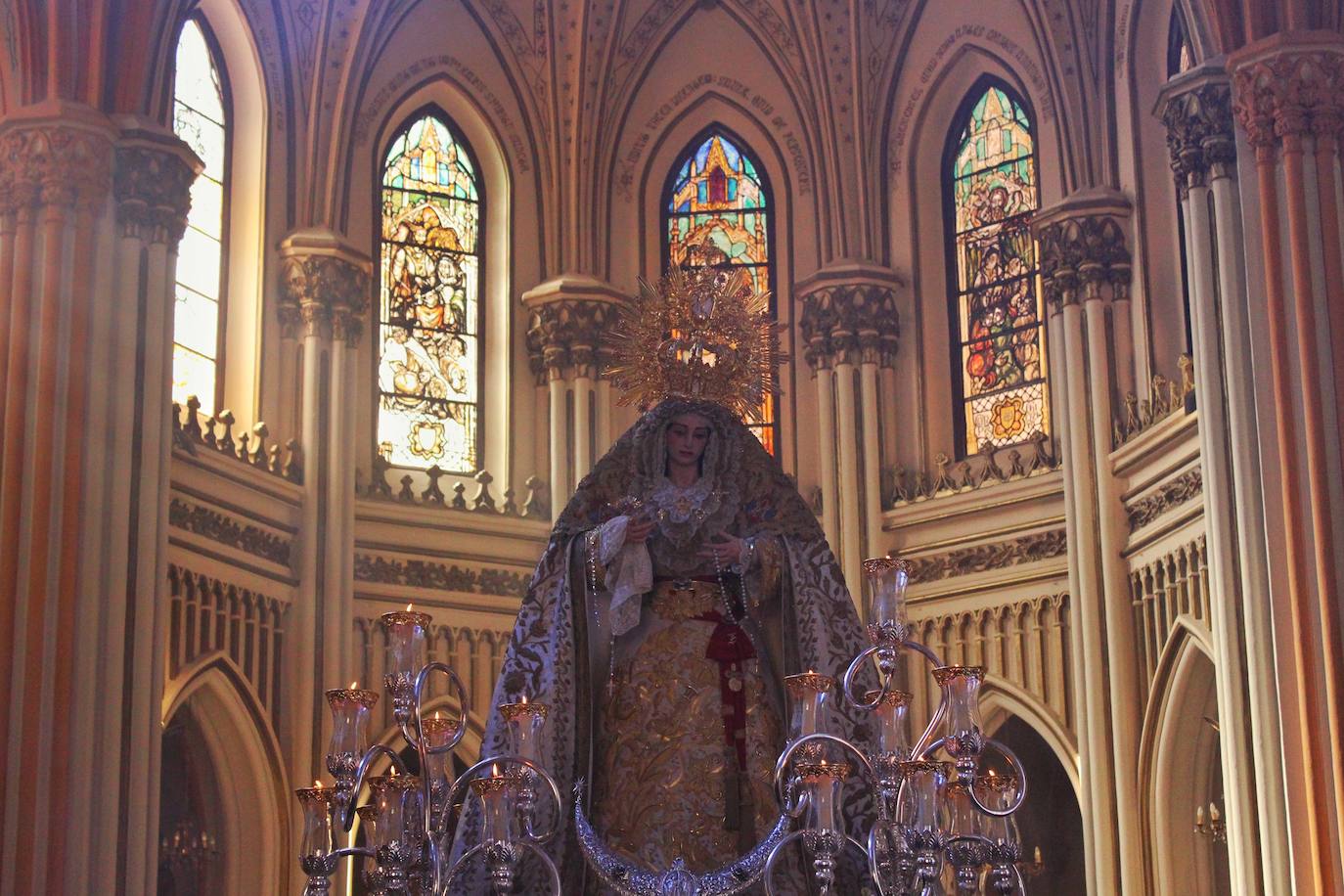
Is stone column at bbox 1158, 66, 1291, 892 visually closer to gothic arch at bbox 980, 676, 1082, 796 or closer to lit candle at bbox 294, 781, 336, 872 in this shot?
gothic arch at bbox 980, 676, 1082, 796

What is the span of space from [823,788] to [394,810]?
1573 mm

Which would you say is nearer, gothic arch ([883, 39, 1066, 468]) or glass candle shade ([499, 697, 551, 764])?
glass candle shade ([499, 697, 551, 764])

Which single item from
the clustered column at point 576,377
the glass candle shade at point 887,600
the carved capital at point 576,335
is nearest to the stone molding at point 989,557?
the clustered column at point 576,377

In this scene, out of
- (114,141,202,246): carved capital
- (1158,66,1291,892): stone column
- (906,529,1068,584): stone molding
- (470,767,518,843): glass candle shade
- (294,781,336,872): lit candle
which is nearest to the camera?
(470,767,518,843): glass candle shade

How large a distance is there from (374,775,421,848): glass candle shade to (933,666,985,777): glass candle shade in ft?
6.22

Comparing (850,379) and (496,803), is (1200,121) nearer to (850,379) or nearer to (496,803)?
(850,379)

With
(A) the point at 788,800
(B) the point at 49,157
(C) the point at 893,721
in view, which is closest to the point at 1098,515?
(B) the point at 49,157

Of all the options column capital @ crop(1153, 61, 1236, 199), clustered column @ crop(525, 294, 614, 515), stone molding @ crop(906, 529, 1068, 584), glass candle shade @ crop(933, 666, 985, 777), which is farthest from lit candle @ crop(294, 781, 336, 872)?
clustered column @ crop(525, 294, 614, 515)

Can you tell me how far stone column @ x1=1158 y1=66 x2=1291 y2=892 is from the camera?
1238cm

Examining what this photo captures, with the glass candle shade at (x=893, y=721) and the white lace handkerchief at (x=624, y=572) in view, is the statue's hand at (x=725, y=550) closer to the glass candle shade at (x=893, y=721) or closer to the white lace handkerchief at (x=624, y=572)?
the white lace handkerchief at (x=624, y=572)

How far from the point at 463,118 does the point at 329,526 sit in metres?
Result: 3.79

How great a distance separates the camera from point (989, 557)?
54.3 ft

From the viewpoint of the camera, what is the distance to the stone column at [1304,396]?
39.1 ft

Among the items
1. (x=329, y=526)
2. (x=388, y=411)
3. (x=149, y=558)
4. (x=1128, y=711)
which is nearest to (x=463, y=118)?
(x=388, y=411)
